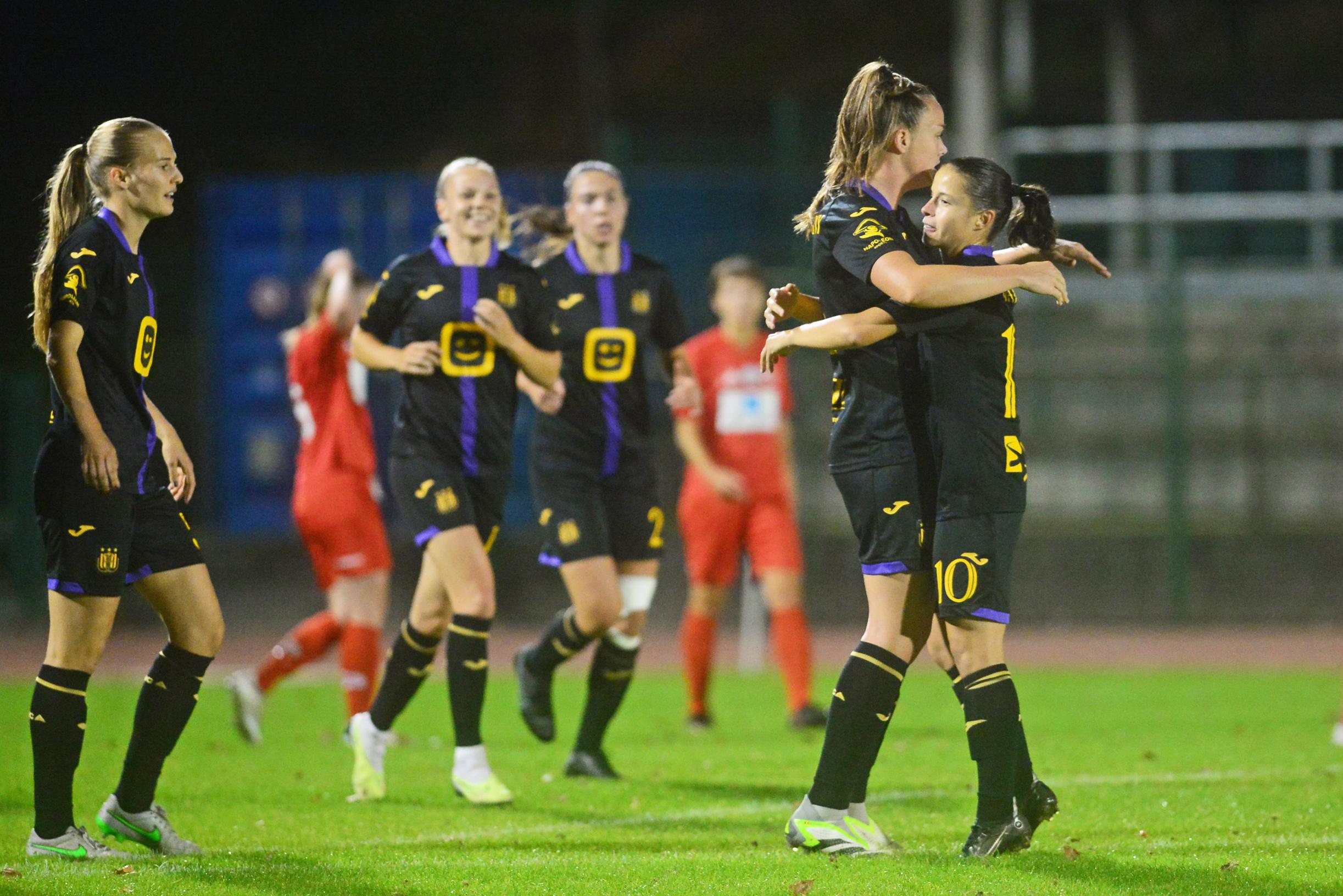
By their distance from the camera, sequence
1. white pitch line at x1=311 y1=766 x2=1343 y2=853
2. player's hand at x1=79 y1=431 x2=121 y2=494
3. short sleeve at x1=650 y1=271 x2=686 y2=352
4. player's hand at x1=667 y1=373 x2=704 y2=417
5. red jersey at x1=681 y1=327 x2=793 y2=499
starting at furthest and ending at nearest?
red jersey at x1=681 y1=327 x2=793 y2=499 < short sleeve at x1=650 y1=271 x2=686 y2=352 < player's hand at x1=667 y1=373 x2=704 y2=417 < white pitch line at x1=311 y1=766 x2=1343 y2=853 < player's hand at x1=79 y1=431 x2=121 y2=494

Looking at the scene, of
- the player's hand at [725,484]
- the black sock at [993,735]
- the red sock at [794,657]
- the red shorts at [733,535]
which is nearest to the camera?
the black sock at [993,735]

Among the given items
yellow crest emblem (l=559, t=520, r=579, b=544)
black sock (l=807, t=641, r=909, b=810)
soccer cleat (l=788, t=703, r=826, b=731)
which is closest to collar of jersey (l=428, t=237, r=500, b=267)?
yellow crest emblem (l=559, t=520, r=579, b=544)

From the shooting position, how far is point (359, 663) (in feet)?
26.2

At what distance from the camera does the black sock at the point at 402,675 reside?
658 centimetres

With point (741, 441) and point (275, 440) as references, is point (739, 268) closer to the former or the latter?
point (741, 441)

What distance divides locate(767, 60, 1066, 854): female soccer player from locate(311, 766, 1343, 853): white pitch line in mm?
1083

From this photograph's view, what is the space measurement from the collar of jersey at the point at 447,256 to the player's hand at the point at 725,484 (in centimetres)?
225

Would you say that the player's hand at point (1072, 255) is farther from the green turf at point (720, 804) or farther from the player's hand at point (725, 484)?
the player's hand at point (725, 484)

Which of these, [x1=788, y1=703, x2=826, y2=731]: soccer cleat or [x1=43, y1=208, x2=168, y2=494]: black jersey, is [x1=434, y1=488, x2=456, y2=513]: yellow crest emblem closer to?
[x1=43, y1=208, x2=168, y2=494]: black jersey

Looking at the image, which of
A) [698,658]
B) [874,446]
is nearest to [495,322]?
[874,446]

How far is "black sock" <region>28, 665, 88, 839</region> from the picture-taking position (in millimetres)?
5121

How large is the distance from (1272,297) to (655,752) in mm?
9200

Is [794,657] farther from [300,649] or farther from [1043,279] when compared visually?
[1043,279]

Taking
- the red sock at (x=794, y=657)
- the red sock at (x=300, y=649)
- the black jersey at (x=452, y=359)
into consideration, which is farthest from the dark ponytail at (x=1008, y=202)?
the red sock at (x=300, y=649)
